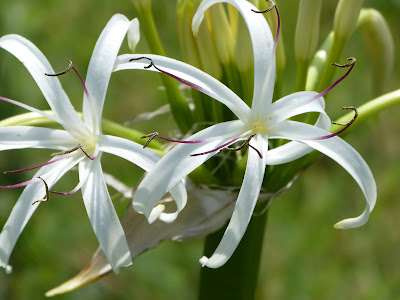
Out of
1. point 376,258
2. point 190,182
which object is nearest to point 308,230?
point 376,258

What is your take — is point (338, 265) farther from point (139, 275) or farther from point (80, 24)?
point (80, 24)

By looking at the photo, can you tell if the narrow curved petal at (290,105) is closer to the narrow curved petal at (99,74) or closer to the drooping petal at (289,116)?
the drooping petal at (289,116)

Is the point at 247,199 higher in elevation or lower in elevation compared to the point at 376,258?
higher

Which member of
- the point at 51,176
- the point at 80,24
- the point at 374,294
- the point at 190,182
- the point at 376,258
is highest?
the point at 51,176

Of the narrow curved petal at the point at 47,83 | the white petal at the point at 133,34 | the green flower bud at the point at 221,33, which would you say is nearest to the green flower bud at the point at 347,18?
the green flower bud at the point at 221,33

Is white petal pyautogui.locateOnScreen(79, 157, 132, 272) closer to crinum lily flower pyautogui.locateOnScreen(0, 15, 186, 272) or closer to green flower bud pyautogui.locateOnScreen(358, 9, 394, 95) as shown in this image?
crinum lily flower pyautogui.locateOnScreen(0, 15, 186, 272)

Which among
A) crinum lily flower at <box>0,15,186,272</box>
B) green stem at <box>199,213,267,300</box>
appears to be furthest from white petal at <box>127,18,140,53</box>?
green stem at <box>199,213,267,300</box>

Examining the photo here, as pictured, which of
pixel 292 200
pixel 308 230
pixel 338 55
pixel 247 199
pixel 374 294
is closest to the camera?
pixel 247 199
